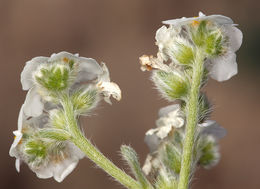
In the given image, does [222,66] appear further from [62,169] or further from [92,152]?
[62,169]

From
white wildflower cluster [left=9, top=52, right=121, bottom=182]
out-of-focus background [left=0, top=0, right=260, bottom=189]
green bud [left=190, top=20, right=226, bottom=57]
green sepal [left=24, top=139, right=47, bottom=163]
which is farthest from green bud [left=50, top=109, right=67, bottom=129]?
out-of-focus background [left=0, top=0, right=260, bottom=189]

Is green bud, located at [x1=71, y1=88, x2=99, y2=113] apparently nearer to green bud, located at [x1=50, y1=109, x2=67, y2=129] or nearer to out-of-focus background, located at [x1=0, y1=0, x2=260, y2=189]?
green bud, located at [x1=50, y1=109, x2=67, y2=129]

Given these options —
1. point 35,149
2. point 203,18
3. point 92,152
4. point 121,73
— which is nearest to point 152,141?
point 92,152

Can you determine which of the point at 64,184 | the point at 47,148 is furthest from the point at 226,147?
the point at 47,148

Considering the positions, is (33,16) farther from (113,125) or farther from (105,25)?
(113,125)

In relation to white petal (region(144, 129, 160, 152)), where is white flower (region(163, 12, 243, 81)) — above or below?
above

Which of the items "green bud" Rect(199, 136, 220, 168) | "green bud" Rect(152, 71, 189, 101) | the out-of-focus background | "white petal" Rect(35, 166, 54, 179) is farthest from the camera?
the out-of-focus background
